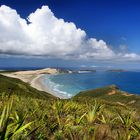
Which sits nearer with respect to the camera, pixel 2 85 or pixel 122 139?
pixel 122 139

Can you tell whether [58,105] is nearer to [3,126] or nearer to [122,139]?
[122,139]

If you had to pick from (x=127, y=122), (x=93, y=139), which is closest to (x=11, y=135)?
(x=93, y=139)

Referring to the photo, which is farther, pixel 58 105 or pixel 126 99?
pixel 126 99

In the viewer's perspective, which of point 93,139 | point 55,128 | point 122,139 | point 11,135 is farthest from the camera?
point 55,128

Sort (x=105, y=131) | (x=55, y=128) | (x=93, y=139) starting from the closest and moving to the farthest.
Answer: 1. (x=93, y=139)
2. (x=105, y=131)
3. (x=55, y=128)

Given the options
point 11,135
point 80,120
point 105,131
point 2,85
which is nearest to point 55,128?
point 80,120

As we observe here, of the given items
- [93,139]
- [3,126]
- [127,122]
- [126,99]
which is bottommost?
[126,99]

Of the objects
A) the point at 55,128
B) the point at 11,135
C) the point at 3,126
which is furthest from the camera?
the point at 55,128

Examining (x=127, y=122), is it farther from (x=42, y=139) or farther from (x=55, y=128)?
(x=42, y=139)

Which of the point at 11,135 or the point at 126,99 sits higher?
the point at 11,135
